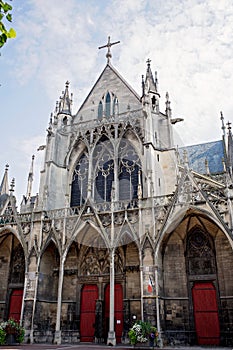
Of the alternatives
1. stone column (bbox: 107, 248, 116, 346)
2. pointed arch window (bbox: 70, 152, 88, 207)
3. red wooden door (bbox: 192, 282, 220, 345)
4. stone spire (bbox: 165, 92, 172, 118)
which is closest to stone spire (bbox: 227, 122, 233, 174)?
stone spire (bbox: 165, 92, 172, 118)

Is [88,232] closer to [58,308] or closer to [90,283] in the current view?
[90,283]

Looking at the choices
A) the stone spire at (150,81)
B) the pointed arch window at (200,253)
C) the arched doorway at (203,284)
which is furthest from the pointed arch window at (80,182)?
the arched doorway at (203,284)

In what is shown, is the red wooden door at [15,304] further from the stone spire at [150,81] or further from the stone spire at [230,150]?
the stone spire at [150,81]

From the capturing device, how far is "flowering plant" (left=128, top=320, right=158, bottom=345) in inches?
476

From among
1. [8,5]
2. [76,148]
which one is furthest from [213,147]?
[8,5]

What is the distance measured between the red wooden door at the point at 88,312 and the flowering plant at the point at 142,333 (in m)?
3.69

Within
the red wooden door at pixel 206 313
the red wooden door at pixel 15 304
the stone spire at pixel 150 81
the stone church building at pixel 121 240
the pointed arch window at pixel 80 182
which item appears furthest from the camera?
the stone spire at pixel 150 81

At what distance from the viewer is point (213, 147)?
25.2m

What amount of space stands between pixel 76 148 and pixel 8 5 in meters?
16.3

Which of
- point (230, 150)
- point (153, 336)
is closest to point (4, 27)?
point (153, 336)

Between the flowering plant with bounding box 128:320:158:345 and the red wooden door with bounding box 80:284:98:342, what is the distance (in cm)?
369

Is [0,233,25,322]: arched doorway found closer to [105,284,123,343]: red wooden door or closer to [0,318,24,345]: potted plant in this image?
[0,318,24,345]: potted plant

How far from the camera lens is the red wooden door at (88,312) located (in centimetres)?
1542

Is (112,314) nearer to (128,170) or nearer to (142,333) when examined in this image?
(142,333)
